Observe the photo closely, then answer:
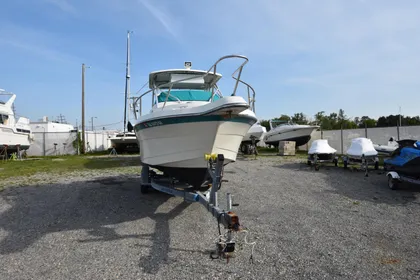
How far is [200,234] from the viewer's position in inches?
173

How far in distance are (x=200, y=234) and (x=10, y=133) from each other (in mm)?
18234

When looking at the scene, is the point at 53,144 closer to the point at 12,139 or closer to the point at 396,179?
the point at 12,139

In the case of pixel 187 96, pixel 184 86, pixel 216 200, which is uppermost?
pixel 184 86

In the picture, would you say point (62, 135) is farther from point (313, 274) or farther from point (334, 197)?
point (313, 274)

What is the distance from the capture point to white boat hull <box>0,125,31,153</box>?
17.5 meters

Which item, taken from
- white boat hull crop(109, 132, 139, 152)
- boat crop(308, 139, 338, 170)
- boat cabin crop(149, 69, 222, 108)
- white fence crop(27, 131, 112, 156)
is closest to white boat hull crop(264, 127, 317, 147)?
boat crop(308, 139, 338, 170)

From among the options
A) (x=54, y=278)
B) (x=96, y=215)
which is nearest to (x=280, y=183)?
(x=96, y=215)

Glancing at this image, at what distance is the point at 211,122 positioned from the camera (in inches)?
180

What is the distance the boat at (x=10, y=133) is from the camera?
17.7m

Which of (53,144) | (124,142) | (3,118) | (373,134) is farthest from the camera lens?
(53,144)

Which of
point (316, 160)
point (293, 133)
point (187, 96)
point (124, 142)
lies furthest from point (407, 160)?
point (124, 142)

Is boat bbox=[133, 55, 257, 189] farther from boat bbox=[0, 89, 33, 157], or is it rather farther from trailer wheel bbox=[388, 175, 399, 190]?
boat bbox=[0, 89, 33, 157]

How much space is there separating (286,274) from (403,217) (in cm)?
304

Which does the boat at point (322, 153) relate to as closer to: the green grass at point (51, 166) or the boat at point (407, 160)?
the boat at point (407, 160)
